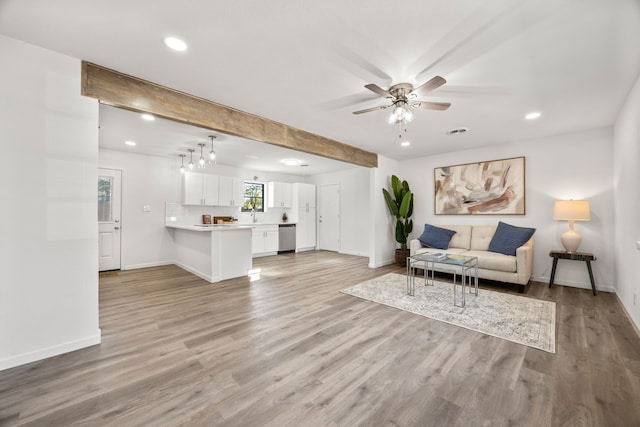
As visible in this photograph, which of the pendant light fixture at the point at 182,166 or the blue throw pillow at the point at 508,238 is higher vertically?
the pendant light fixture at the point at 182,166

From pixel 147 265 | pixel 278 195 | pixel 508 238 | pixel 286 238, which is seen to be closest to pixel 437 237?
pixel 508 238

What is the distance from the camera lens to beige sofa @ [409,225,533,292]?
3.65 metres

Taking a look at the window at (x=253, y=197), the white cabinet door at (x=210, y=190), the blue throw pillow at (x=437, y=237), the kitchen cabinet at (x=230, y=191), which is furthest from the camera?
the window at (x=253, y=197)

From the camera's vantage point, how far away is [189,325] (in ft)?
8.64

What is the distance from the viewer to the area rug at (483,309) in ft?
7.92

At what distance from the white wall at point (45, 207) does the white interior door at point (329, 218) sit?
5.89m

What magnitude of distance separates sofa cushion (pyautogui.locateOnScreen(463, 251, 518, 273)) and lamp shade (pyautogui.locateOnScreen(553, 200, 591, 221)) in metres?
0.91

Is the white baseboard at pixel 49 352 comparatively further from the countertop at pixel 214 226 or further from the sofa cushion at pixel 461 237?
the sofa cushion at pixel 461 237

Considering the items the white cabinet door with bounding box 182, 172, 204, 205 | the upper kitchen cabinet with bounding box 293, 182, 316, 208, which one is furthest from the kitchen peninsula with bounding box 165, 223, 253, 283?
the upper kitchen cabinet with bounding box 293, 182, 316, 208

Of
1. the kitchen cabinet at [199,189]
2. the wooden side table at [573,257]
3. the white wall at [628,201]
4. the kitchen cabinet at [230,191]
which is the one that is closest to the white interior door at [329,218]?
the kitchen cabinet at [230,191]

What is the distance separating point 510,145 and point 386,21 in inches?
162

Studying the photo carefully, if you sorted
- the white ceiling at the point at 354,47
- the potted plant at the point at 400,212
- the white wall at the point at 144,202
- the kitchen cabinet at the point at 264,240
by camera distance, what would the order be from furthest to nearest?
the kitchen cabinet at the point at 264,240 → the potted plant at the point at 400,212 → the white wall at the point at 144,202 → the white ceiling at the point at 354,47

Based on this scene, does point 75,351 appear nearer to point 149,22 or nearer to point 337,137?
point 149,22

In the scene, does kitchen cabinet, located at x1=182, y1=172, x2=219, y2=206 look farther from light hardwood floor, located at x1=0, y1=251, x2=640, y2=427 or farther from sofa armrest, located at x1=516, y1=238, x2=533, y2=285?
sofa armrest, located at x1=516, y1=238, x2=533, y2=285
